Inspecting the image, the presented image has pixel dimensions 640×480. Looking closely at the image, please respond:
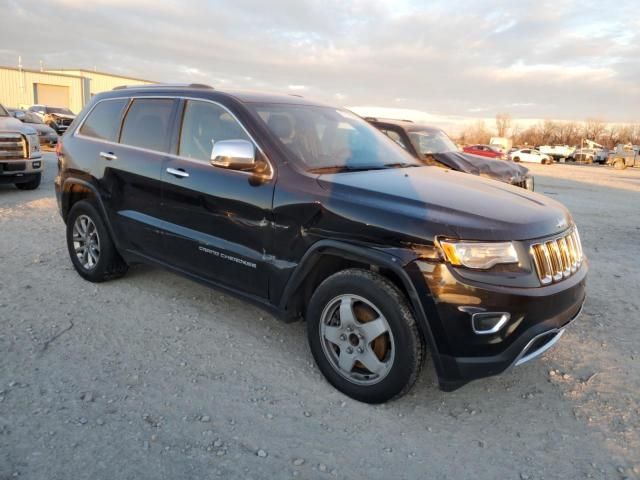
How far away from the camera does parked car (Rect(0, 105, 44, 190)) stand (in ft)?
30.5

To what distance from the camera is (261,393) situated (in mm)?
3154

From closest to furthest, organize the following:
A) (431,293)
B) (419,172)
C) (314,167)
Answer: (431,293) → (314,167) → (419,172)

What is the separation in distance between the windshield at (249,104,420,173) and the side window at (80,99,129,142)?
165 cm

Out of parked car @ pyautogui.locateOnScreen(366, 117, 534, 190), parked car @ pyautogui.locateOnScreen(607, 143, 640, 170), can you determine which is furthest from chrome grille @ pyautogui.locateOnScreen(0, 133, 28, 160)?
parked car @ pyautogui.locateOnScreen(607, 143, 640, 170)

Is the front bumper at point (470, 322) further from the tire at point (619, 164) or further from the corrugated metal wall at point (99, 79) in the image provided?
Result: the corrugated metal wall at point (99, 79)

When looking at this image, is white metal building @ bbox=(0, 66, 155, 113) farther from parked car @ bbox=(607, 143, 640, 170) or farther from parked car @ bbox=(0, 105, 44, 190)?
parked car @ bbox=(0, 105, 44, 190)

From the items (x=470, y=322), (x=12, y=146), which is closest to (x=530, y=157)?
(x=12, y=146)

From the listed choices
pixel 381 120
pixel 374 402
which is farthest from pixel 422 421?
pixel 381 120

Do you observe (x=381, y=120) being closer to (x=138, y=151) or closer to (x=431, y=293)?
(x=138, y=151)

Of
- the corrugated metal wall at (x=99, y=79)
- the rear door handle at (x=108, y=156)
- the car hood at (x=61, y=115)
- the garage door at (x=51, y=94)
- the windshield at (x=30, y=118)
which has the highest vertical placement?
the corrugated metal wall at (x=99, y=79)

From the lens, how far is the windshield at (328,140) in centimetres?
352

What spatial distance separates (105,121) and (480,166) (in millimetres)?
6162

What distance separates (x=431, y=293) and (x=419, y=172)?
1348 mm

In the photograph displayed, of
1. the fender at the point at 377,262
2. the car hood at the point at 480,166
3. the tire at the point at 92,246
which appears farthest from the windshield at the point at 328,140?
the car hood at the point at 480,166
